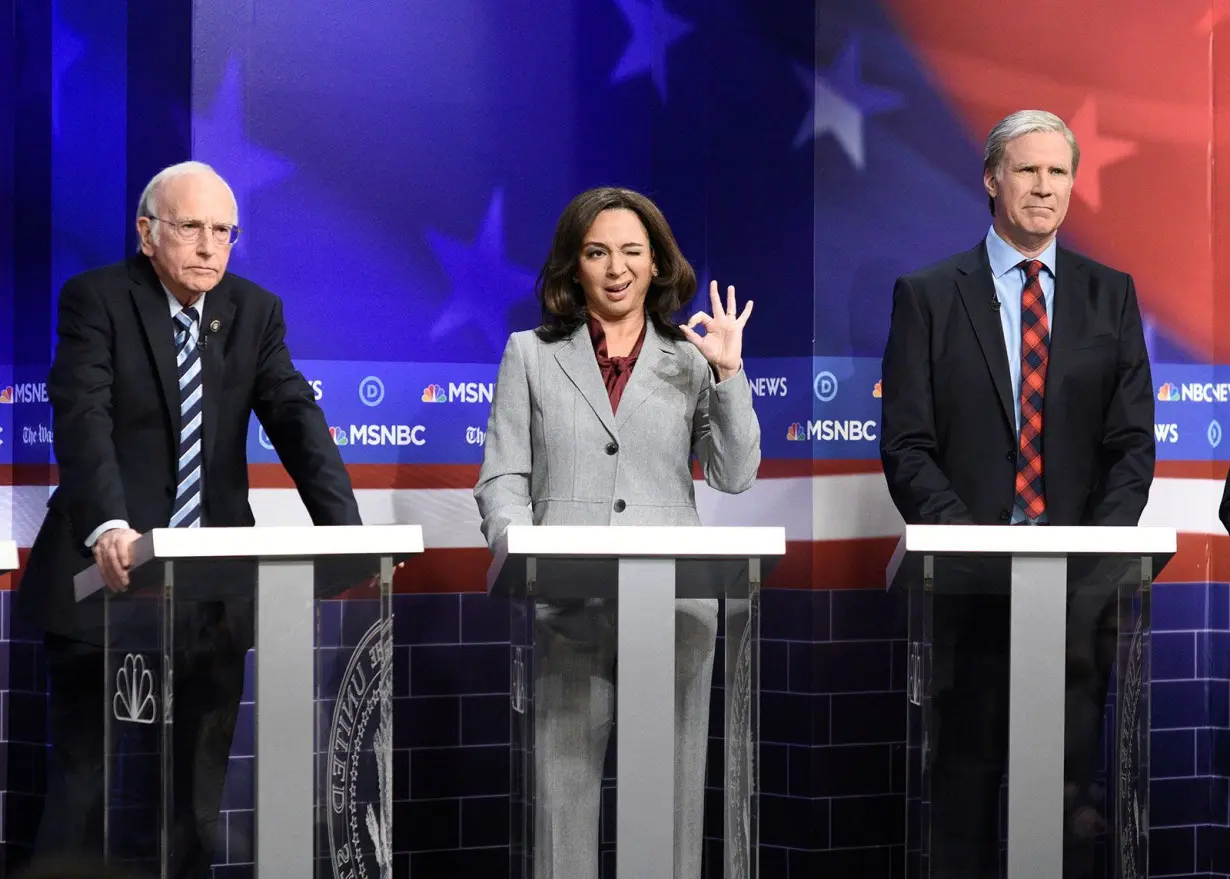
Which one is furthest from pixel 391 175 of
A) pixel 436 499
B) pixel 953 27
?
pixel 953 27

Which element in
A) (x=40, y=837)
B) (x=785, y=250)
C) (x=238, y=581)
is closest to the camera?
(x=238, y=581)

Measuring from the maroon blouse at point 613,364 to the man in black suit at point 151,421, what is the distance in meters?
0.68

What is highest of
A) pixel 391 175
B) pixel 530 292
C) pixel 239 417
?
pixel 391 175

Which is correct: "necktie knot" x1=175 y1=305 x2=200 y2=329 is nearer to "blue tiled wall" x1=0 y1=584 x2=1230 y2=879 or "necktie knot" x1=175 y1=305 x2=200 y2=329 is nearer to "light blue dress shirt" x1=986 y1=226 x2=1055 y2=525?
"blue tiled wall" x1=0 y1=584 x2=1230 y2=879

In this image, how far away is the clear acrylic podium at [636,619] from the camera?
2971mm

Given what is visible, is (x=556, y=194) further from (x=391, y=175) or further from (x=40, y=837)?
(x=40, y=837)

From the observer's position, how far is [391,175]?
5.02 metres

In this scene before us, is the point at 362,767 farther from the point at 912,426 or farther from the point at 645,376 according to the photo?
the point at 912,426

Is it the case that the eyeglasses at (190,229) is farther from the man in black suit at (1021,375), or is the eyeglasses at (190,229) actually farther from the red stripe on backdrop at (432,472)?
the man in black suit at (1021,375)

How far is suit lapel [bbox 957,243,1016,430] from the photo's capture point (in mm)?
4031

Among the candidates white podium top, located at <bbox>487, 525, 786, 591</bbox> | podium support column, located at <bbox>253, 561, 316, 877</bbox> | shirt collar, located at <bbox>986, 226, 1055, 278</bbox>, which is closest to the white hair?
podium support column, located at <bbox>253, 561, 316, 877</bbox>

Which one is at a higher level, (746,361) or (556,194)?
(556,194)

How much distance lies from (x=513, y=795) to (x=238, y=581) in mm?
641

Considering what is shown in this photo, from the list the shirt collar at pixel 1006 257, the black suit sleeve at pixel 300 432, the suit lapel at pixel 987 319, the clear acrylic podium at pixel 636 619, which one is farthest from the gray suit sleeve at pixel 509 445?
the shirt collar at pixel 1006 257
